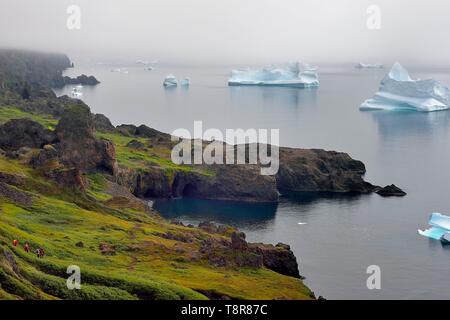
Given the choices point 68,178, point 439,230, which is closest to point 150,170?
point 68,178

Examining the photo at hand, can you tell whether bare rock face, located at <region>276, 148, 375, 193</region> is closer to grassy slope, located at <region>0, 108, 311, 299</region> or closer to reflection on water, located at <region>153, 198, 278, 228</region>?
reflection on water, located at <region>153, 198, 278, 228</region>

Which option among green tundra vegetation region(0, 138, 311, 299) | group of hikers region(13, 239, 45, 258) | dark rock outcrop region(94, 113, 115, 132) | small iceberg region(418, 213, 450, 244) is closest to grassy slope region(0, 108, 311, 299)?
green tundra vegetation region(0, 138, 311, 299)

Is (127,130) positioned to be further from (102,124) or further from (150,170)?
(150,170)

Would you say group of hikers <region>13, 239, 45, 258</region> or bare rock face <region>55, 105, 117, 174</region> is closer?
group of hikers <region>13, 239, 45, 258</region>
